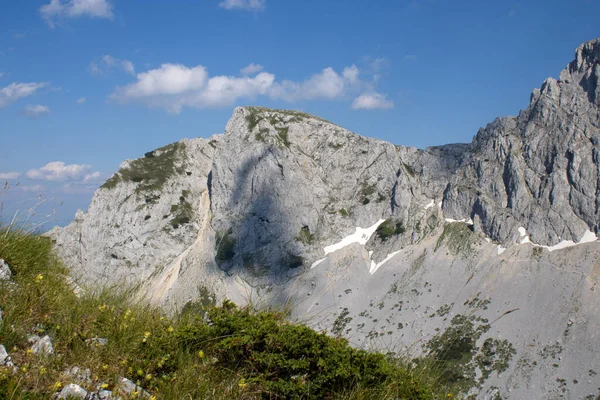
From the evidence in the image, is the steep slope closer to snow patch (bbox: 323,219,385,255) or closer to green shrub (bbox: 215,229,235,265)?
snow patch (bbox: 323,219,385,255)

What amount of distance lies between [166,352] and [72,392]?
5.33 feet

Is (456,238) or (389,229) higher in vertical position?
(389,229)

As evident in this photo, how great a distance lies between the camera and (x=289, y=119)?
151 meters

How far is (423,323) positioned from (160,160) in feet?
347

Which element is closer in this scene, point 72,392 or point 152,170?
point 72,392

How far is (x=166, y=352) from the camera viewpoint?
6305 mm

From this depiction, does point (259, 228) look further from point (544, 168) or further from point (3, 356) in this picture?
point (3, 356)

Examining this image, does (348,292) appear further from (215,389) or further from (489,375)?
(215,389)

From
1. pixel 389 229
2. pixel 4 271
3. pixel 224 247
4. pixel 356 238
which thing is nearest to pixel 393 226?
pixel 389 229

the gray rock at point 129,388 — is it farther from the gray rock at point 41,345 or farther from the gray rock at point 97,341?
the gray rock at point 41,345

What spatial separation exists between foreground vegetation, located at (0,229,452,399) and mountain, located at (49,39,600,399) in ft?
255

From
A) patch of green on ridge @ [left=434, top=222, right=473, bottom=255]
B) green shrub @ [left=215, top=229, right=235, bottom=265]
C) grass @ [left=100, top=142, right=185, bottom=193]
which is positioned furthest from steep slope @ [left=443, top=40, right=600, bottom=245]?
grass @ [left=100, top=142, right=185, bottom=193]

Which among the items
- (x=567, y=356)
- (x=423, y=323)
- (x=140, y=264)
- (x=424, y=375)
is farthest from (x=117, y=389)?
(x=140, y=264)

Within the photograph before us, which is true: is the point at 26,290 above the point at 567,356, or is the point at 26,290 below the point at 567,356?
above
